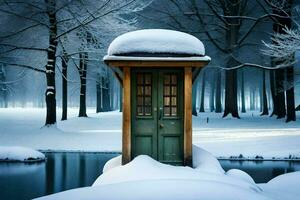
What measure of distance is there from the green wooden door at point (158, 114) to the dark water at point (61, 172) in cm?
205

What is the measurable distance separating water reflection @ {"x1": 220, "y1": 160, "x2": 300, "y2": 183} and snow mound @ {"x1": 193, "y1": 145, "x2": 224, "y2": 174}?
5.96ft

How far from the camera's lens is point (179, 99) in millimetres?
10211

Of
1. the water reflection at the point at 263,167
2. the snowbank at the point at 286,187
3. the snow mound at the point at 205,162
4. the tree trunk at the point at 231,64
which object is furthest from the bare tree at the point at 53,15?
the snowbank at the point at 286,187

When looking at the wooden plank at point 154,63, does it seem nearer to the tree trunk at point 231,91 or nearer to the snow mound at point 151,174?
the snow mound at point 151,174

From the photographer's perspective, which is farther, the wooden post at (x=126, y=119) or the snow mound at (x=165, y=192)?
the wooden post at (x=126, y=119)

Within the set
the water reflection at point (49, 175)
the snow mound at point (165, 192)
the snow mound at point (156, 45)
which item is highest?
the snow mound at point (156, 45)

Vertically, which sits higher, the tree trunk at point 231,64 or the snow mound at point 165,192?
the tree trunk at point 231,64

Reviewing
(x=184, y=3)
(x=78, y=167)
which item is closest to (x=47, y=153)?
(x=78, y=167)

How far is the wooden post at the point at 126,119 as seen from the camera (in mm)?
9922

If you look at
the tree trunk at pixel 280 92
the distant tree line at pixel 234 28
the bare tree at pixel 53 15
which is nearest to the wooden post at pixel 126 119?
the bare tree at pixel 53 15

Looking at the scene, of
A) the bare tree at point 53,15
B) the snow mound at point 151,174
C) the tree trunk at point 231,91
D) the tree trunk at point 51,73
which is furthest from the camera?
the tree trunk at point 231,91

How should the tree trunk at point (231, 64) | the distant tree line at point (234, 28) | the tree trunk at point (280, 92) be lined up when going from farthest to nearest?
the tree trunk at point (231, 64) → the tree trunk at point (280, 92) → the distant tree line at point (234, 28)

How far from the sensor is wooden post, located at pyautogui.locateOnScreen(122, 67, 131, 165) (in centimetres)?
992

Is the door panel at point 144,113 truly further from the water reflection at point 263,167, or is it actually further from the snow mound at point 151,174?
the water reflection at point 263,167
